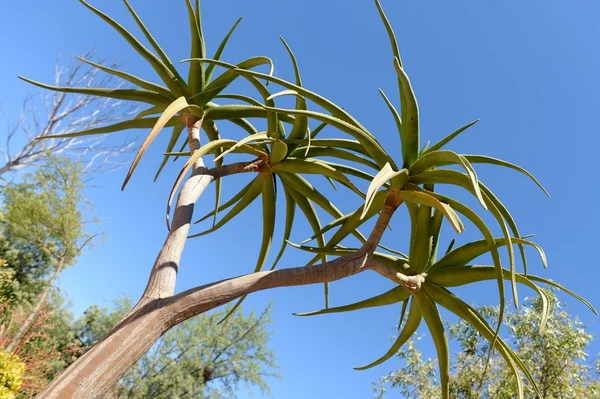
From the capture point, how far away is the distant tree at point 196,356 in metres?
15.0

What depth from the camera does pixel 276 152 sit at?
2512 mm

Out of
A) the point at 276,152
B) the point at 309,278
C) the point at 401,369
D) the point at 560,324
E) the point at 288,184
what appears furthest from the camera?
the point at 401,369

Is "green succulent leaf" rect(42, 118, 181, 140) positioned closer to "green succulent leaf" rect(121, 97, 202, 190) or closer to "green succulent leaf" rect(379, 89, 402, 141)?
"green succulent leaf" rect(121, 97, 202, 190)

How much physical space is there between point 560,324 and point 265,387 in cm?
1197

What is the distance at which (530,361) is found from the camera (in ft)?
21.4

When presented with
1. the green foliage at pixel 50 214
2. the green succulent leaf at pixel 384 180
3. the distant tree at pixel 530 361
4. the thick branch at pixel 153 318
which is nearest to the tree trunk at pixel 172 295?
the thick branch at pixel 153 318

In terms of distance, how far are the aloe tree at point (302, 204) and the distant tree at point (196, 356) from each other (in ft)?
45.4

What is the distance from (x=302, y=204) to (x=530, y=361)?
5501mm

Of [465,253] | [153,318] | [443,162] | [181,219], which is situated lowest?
[153,318]

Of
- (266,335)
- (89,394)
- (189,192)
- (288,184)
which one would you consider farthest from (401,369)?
(266,335)

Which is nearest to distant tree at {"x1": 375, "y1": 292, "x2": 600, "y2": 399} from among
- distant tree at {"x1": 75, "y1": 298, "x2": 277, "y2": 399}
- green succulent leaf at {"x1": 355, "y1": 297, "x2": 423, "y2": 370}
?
green succulent leaf at {"x1": 355, "y1": 297, "x2": 423, "y2": 370}

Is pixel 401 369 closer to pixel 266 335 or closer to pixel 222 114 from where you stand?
pixel 222 114

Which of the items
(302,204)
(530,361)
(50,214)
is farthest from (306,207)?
(50,214)

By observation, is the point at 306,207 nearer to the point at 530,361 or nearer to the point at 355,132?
the point at 355,132
